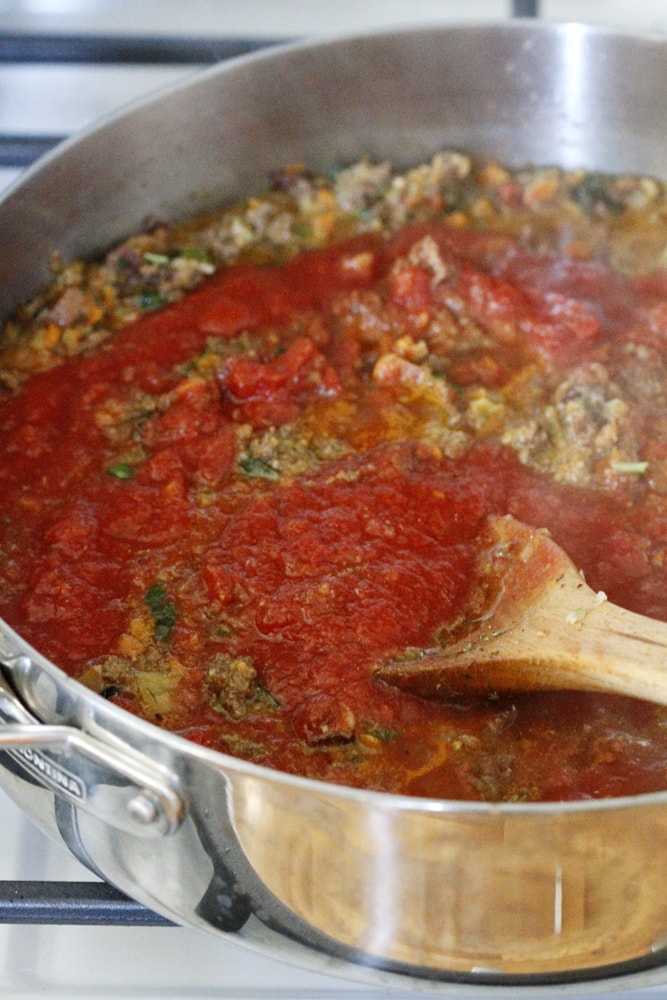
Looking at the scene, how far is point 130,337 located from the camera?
3453 millimetres

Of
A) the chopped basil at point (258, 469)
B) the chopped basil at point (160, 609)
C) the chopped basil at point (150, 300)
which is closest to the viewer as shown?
the chopped basil at point (160, 609)

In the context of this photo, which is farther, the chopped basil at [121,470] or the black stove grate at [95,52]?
the black stove grate at [95,52]

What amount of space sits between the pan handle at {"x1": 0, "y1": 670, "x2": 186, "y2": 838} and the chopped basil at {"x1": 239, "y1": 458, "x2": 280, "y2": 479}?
1.06 meters

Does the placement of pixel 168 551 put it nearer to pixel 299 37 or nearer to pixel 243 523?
pixel 243 523

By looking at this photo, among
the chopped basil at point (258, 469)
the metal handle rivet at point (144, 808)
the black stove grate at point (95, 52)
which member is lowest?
the chopped basil at point (258, 469)

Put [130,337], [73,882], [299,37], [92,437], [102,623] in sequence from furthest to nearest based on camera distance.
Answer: [299,37] < [130,337] < [92,437] < [102,623] < [73,882]

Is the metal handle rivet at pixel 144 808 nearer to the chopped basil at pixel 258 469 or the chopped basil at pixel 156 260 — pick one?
the chopped basil at pixel 258 469

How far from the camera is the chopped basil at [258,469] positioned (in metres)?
3.03

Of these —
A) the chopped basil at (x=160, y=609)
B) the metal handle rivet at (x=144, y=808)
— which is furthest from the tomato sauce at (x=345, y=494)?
the metal handle rivet at (x=144, y=808)

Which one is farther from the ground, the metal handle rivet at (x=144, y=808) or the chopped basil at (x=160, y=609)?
the metal handle rivet at (x=144, y=808)

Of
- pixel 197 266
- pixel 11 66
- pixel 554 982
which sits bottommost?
pixel 554 982

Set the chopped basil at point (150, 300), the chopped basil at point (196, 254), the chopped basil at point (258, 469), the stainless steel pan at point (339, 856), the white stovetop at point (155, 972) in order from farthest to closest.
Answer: the chopped basil at point (196, 254) → the chopped basil at point (150, 300) → the chopped basil at point (258, 469) → the white stovetop at point (155, 972) → the stainless steel pan at point (339, 856)

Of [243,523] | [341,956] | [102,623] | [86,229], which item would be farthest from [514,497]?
[86,229]

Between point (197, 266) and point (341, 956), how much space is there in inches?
85.7
